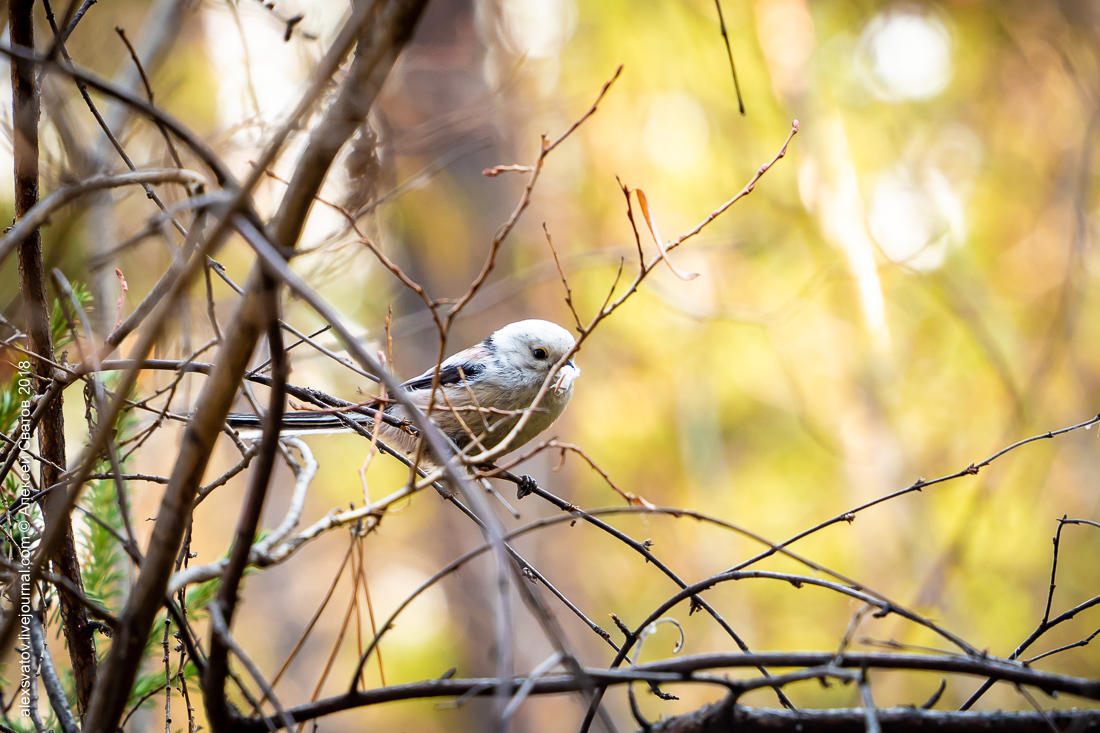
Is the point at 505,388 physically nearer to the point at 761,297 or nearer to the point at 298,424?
the point at 298,424

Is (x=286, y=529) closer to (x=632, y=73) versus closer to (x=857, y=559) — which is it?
(x=632, y=73)

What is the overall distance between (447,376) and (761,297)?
15.5 feet

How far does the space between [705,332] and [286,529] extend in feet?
23.0

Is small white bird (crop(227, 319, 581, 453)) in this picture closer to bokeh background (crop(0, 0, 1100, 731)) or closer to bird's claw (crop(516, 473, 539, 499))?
bird's claw (crop(516, 473, 539, 499))

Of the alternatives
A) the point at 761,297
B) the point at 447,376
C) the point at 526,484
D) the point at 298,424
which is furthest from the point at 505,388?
the point at 761,297

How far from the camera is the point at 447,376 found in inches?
155

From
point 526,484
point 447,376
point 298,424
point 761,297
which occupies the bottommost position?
point 526,484

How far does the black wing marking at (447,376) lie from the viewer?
11.6 ft

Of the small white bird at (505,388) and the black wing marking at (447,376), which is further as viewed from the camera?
the black wing marking at (447,376)

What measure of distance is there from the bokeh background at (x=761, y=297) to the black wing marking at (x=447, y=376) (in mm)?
573

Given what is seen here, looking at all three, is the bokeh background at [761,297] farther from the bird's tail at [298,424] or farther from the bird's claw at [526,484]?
the bird's claw at [526,484]

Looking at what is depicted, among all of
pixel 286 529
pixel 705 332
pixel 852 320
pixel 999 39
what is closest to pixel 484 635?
pixel 705 332

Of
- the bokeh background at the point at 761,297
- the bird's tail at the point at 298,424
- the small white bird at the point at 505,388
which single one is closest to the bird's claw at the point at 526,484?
the small white bird at the point at 505,388

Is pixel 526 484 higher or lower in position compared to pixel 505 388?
lower
